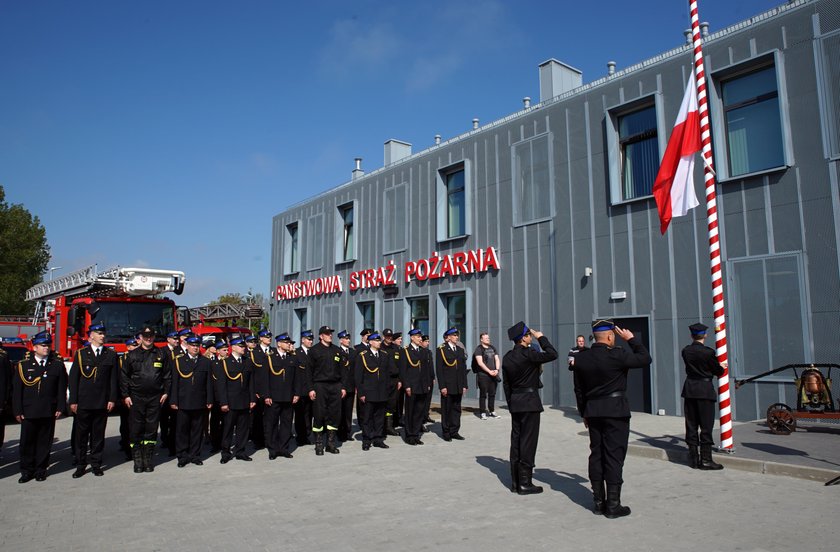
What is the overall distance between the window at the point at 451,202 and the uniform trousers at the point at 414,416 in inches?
344

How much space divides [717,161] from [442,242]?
8563mm

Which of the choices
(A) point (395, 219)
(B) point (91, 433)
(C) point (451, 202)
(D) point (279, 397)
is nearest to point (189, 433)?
(B) point (91, 433)

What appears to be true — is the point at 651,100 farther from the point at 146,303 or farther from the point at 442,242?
the point at 146,303

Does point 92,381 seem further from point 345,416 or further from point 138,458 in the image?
point 345,416

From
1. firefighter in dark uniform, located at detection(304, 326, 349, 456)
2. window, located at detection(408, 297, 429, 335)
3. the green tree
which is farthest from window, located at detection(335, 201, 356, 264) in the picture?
the green tree

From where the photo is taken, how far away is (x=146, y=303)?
49.1 ft

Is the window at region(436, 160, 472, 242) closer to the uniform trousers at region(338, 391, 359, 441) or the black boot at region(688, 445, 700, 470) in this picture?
the uniform trousers at region(338, 391, 359, 441)

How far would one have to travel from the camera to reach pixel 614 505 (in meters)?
5.70

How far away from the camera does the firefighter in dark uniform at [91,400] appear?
8.31 metres

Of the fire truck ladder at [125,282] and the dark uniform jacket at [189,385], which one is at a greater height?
the fire truck ladder at [125,282]

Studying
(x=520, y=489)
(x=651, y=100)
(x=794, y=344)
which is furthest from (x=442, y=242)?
(x=520, y=489)

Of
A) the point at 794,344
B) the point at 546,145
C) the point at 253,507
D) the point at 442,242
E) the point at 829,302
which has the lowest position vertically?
the point at 253,507

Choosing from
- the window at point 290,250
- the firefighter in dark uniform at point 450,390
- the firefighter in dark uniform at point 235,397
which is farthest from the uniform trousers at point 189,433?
the window at point 290,250

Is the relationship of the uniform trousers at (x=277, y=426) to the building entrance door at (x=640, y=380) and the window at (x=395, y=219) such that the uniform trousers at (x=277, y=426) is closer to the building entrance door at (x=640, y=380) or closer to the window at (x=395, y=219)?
the building entrance door at (x=640, y=380)
